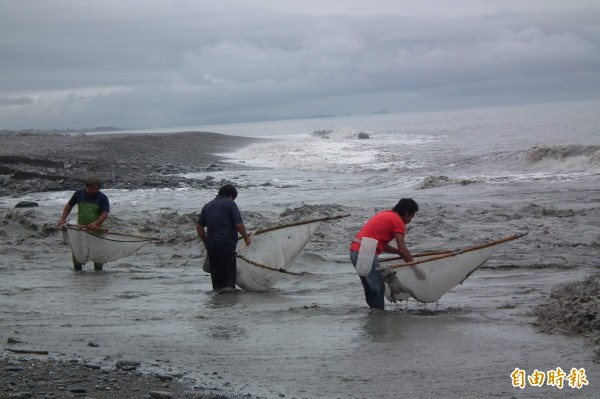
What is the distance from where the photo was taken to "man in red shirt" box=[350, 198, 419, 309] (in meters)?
8.60

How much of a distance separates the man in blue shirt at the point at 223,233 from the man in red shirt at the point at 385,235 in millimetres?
1946

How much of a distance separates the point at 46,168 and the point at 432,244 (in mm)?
17383

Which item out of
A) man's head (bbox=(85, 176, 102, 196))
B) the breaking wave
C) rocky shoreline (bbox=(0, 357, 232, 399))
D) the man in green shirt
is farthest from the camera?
→ the breaking wave

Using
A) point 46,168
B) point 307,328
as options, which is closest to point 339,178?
Answer: point 46,168

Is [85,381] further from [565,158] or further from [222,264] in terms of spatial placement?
[565,158]

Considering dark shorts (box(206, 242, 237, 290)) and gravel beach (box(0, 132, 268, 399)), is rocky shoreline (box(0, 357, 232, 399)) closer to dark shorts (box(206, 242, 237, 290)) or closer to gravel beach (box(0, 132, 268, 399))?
gravel beach (box(0, 132, 268, 399))

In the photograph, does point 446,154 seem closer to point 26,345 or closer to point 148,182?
point 148,182

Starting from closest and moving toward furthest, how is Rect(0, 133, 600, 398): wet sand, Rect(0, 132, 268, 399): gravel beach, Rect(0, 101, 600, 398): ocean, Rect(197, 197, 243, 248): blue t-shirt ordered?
Rect(0, 132, 268, 399): gravel beach → Rect(0, 133, 600, 398): wet sand → Rect(0, 101, 600, 398): ocean → Rect(197, 197, 243, 248): blue t-shirt

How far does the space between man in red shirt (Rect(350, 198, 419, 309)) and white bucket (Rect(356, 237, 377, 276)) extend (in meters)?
0.08

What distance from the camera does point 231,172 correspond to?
3250 centimetres

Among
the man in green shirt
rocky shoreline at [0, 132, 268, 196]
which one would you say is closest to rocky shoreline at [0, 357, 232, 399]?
the man in green shirt

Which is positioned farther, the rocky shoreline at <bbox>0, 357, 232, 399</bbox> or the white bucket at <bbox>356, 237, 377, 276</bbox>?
the white bucket at <bbox>356, 237, 377, 276</bbox>

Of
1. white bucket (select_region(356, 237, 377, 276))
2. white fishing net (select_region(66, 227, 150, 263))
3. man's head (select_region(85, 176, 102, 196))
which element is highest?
man's head (select_region(85, 176, 102, 196))

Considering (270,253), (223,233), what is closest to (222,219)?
(223,233)
